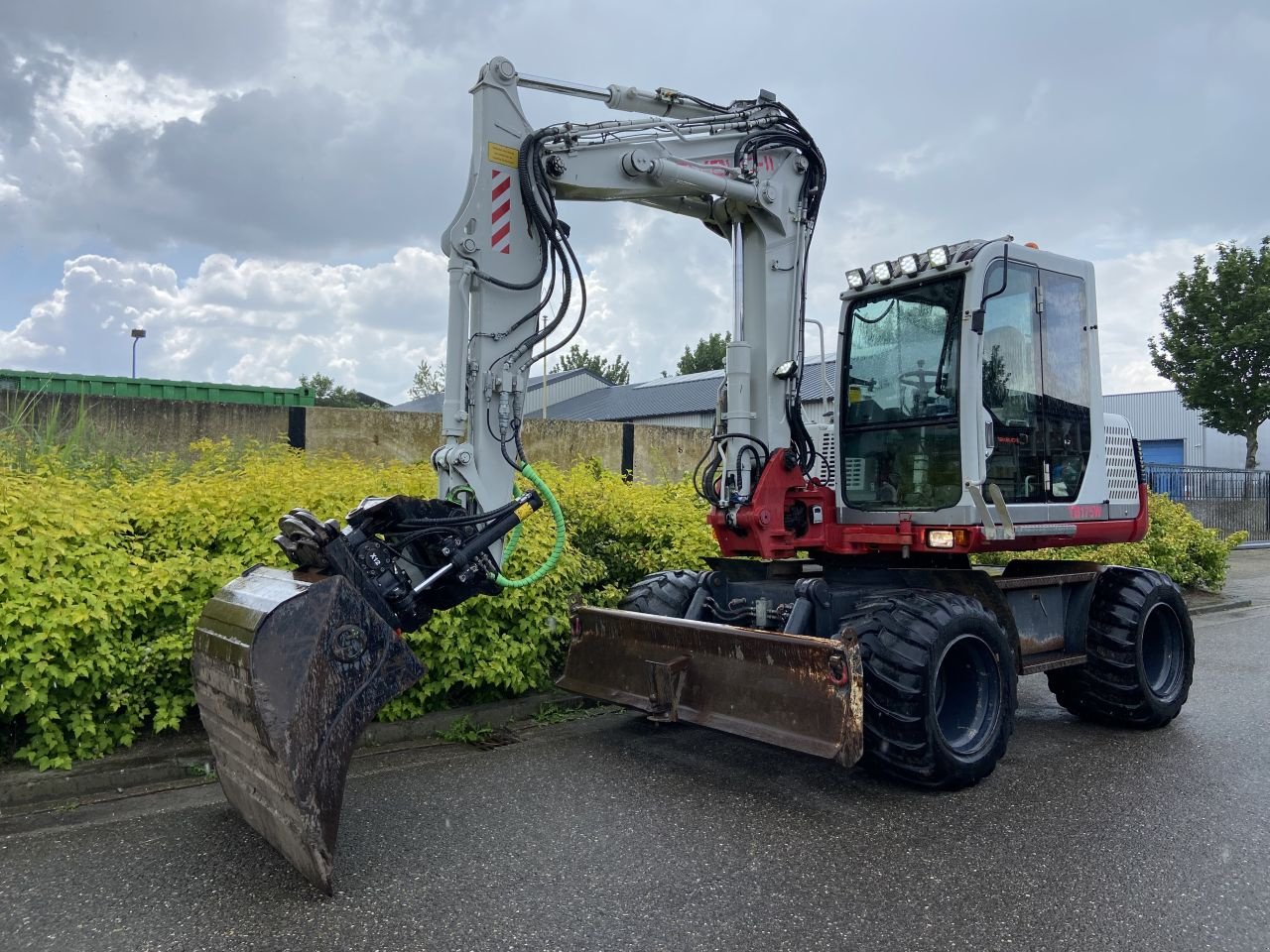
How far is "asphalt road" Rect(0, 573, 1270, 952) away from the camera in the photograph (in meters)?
3.38

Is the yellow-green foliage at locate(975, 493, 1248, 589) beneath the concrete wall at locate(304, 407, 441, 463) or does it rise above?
beneath

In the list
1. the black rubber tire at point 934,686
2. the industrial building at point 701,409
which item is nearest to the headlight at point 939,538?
the black rubber tire at point 934,686

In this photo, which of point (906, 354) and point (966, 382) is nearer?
point (966, 382)

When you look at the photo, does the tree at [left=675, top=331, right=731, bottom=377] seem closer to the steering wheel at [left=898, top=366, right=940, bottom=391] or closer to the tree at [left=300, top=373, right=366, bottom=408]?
the tree at [left=300, top=373, right=366, bottom=408]

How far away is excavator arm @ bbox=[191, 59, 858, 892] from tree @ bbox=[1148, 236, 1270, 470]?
78.1ft

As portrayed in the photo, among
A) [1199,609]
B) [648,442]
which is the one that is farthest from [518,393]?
[1199,609]

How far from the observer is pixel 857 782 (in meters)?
4.96

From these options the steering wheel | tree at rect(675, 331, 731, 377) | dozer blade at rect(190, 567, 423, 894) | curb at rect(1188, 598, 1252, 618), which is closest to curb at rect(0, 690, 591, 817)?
dozer blade at rect(190, 567, 423, 894)

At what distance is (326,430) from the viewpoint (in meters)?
9.66

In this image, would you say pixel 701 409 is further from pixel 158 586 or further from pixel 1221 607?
pixel 158 586

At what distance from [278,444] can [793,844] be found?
602 centimetres

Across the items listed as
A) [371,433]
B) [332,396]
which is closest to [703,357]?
[332,396]

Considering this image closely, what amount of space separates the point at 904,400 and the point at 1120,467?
1734mm

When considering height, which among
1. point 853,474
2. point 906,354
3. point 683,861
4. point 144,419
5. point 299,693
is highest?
point 906,354
